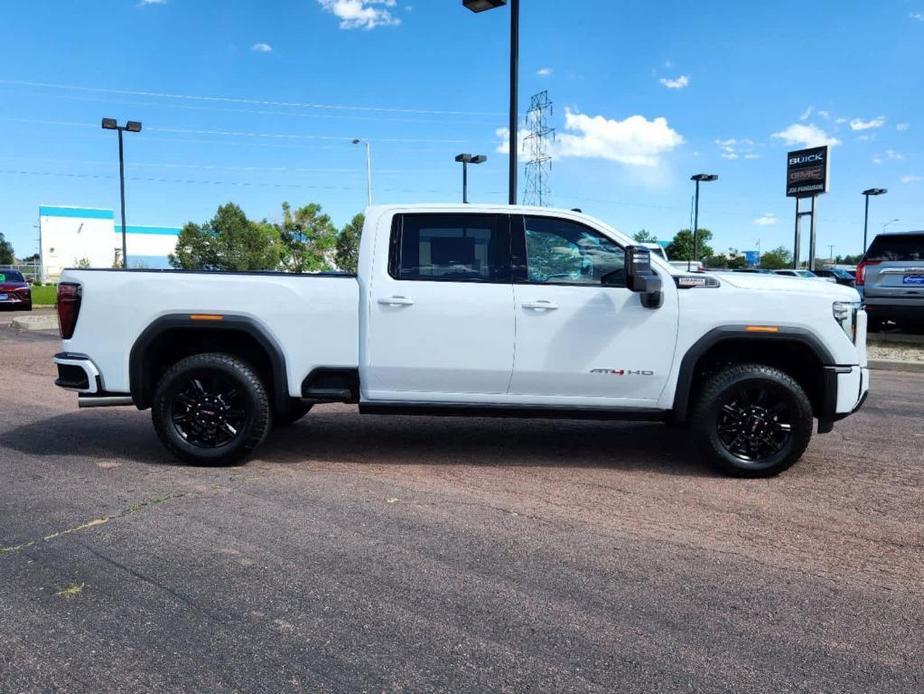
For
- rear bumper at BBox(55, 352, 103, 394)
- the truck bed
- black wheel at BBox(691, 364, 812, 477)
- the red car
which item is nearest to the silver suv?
black wheel at BBox(691, 364, 812, 477)

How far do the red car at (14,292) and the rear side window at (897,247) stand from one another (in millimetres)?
25962

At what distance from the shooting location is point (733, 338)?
534 cm

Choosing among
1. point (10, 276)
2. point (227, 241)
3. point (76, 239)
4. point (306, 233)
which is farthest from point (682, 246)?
point (76, 239)

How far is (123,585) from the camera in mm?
3516

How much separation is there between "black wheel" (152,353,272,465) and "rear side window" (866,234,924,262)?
1229 cm

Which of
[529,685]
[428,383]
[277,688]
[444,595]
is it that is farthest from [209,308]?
[529,685]

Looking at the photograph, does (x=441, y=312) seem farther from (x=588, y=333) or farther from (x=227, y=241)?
(x=227, y=241)

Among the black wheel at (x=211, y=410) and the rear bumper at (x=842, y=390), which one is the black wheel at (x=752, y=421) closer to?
the rear bumper at (x=842, y=390)

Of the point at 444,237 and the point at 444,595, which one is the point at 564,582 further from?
the point at 444,237

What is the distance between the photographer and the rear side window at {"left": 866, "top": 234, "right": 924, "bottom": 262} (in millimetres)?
13227

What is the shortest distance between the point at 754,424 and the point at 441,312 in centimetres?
243

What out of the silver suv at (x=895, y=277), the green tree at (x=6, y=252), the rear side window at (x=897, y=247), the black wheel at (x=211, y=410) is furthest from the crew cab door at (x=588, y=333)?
the green tree at (x=6, y=252)

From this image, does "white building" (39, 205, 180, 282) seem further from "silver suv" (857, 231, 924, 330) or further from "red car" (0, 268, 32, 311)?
"silver suv" (857, 231, 924, 330)

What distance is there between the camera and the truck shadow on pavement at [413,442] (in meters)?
5.94
